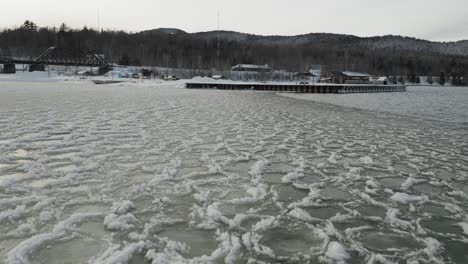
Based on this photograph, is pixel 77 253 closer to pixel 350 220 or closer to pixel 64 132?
pixel 350 220

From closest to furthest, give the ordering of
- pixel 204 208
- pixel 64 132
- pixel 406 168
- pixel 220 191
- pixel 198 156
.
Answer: pixel 204 208 → pixel 220 191 → pixel 406 168 → pixel 198 156 → pixel 64 132

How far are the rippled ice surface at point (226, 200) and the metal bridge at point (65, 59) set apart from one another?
11185 cm

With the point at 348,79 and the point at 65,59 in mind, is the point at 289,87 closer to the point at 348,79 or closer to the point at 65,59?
the point at 348,79

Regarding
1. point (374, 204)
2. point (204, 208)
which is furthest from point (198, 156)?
point (374, 204)

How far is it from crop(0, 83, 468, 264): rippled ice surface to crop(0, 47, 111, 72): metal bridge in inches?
4404

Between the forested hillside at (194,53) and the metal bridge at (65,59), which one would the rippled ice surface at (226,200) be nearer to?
the metal bridge at (65,59)

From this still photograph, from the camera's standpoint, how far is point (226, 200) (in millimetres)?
5789

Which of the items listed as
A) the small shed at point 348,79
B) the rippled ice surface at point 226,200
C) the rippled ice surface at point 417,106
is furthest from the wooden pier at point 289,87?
the rippled ice surface at point 226,200

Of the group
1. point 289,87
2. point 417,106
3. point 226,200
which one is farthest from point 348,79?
point 226,200

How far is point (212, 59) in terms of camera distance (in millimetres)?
149500

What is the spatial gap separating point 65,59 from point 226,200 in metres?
151

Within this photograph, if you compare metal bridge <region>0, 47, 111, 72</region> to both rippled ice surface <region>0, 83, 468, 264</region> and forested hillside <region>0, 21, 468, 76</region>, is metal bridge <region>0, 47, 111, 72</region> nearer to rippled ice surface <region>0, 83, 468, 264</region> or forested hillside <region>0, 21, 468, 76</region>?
forested hillside <region>0, 21, 468, 76</region>

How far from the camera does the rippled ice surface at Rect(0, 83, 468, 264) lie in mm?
4168

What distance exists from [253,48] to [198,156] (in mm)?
165970
